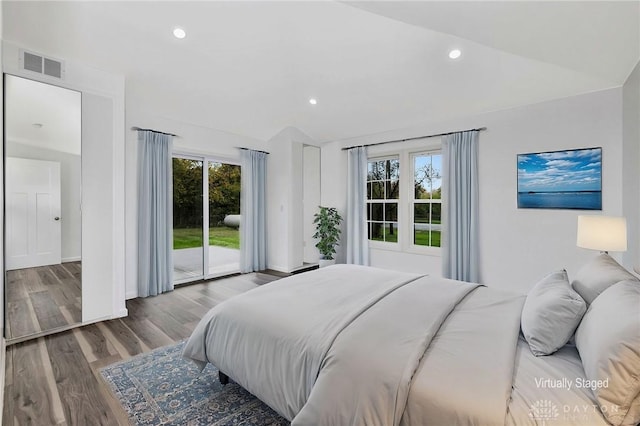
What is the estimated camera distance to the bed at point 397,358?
1.08 metres

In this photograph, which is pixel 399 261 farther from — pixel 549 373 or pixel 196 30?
pixel 196 30

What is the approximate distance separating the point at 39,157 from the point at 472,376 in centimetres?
385

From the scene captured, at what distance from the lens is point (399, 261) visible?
4.80 meters

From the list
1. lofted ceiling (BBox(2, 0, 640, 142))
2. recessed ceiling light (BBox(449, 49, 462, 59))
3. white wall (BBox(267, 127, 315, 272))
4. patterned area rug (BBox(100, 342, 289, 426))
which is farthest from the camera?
white wall (BBox(267, 127, 315, 272))

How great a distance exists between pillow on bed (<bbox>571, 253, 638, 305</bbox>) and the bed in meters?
0.20

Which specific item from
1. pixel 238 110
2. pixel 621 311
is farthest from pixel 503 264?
pixel 238 110

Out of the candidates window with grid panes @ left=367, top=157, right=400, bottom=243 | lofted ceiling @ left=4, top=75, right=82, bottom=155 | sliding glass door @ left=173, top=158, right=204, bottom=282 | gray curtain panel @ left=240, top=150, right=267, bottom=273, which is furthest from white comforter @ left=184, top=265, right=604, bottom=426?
gray curtain panel @ left=240, top=150, right=267, bottom=273

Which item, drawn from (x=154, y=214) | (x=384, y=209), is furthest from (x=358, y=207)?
(x=154, y=214)

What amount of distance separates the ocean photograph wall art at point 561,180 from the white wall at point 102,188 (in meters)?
4.69

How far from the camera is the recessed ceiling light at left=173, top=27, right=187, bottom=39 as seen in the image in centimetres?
290

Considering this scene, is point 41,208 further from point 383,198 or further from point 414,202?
point 414,202

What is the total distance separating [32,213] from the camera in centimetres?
279

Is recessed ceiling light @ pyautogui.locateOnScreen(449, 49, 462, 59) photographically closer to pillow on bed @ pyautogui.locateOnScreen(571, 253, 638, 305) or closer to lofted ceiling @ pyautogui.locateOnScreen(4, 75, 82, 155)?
pillow on bed @ pyautogui.locateOnScreen(571, 253, 638, 305)

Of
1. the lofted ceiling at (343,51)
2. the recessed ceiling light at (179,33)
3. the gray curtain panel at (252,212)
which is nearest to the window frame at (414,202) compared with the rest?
the lofted ceiling at (343,51)
